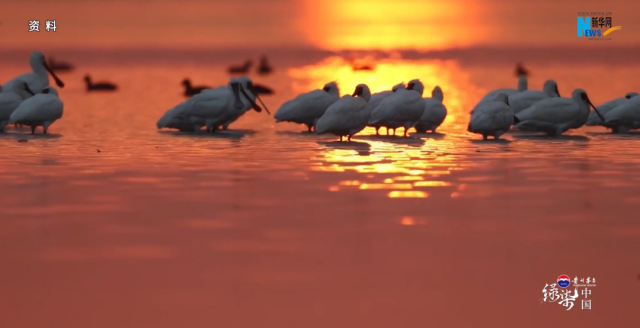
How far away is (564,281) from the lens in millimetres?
8492

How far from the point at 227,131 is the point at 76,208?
12.5 metres

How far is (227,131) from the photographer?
24.8 m

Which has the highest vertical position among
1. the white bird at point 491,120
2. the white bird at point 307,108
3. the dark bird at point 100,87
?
the dark bird at point 100,87

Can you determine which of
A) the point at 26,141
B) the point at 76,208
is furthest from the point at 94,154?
the point at 76,208

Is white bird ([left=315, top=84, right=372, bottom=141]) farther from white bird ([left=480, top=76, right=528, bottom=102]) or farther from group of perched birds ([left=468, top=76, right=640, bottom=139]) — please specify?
white bird ([left=480, top=76, right=528, bottom=102])

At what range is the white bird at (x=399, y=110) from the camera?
2252cm

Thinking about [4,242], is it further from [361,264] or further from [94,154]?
[94,154]

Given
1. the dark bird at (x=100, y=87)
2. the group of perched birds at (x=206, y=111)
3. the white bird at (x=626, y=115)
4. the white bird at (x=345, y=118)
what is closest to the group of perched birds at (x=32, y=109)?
the group of perched birds at (x=206, y=111)

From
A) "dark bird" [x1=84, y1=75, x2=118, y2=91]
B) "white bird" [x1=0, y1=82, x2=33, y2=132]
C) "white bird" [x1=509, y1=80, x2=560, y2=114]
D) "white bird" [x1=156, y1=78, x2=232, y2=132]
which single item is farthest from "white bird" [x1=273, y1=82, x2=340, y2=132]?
"dark bird" [x1=84, y1=75, x2=118, y2=91]

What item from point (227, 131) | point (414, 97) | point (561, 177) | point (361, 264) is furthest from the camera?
point (227, 131)

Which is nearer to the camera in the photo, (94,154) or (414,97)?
(94,154)

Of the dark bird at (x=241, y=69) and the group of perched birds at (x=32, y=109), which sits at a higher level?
the dark bird at (x=241, y=69)

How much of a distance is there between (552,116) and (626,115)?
1.88 meters

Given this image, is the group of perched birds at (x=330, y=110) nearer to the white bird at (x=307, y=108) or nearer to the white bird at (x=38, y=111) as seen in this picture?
the white bird at (x=307, y=108)
